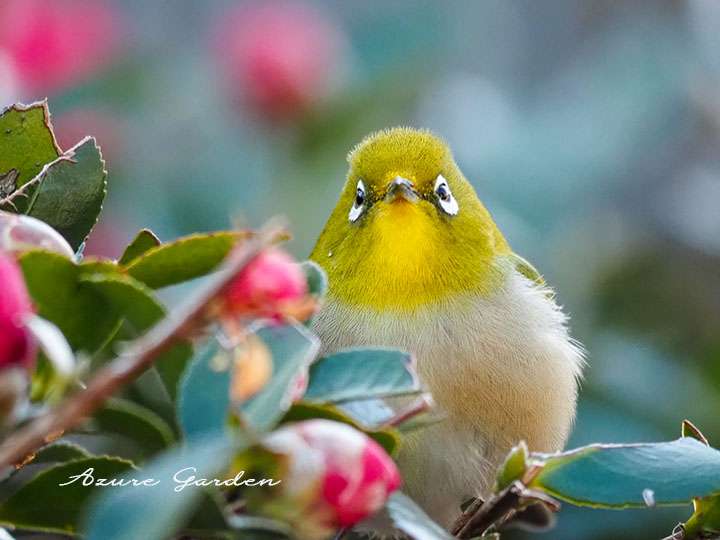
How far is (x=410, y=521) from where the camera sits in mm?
1217

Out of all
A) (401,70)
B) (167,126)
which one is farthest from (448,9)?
(167,126)

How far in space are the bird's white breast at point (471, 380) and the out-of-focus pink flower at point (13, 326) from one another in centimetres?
146

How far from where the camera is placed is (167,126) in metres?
4.32

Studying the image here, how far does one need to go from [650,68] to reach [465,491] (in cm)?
261

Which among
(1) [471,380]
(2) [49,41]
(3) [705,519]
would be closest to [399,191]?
(1) [471,380]

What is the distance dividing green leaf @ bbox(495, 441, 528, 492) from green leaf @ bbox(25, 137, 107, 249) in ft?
2.07

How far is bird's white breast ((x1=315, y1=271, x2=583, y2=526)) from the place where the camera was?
245 centimetres

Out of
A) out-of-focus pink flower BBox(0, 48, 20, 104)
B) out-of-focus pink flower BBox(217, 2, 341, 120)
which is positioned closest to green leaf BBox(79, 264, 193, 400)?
out-of-focus pink flower BBox(0, 48, 20, 104)

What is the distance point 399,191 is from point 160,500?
6.18 feet

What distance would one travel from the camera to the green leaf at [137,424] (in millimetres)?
1269

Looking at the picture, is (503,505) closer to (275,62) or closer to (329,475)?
(329,475)

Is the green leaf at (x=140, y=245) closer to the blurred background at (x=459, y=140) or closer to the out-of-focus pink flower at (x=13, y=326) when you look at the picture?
the out-of-focus pink flower at (x=13, y=326)

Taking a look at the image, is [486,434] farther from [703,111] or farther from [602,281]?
[703,111]

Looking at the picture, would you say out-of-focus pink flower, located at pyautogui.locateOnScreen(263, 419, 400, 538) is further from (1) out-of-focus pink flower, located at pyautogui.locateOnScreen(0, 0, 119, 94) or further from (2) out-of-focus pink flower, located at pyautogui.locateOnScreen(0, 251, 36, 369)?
(1) out-of-focus pink flower, located at pyautogui.locateOnScreen(0, 0, 119, 94)
